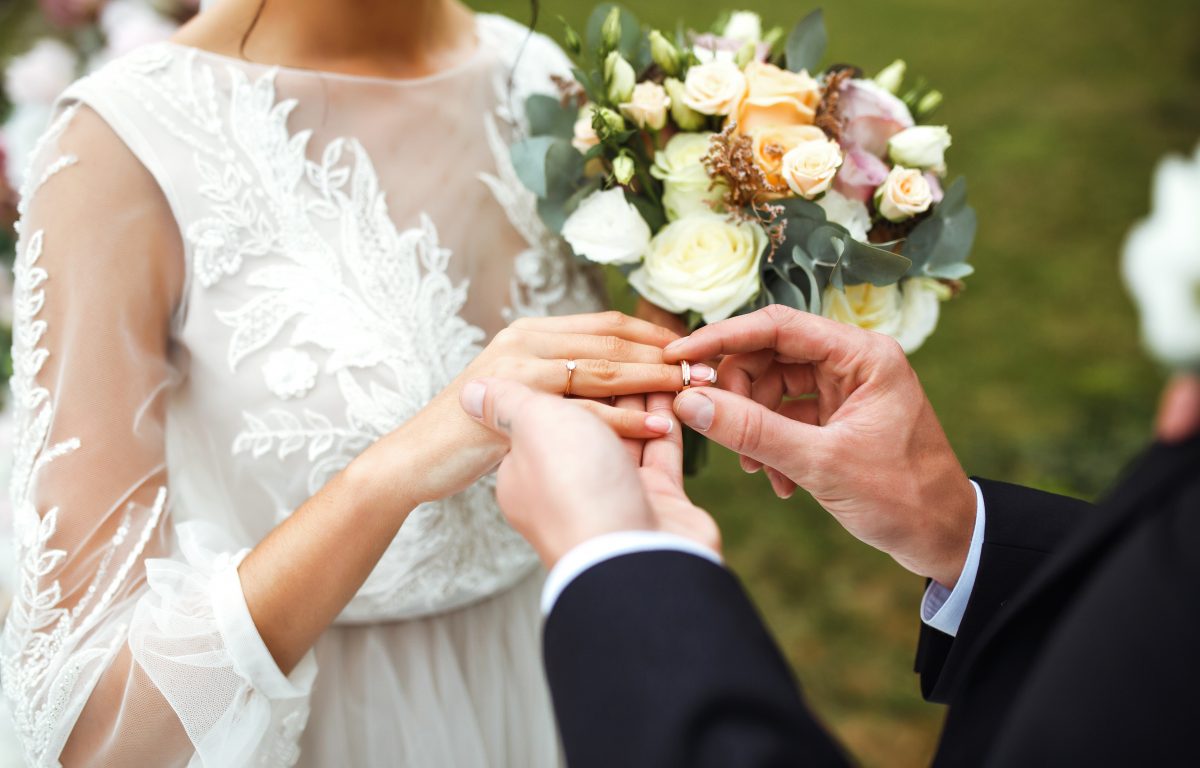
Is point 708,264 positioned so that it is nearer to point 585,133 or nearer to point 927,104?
point 585,133

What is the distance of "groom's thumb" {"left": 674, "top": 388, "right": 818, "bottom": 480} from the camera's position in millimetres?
1285

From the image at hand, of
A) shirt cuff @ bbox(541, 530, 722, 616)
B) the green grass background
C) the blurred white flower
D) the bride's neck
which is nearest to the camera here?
shirt cuff @ bbox(541, 530, 722, 616)

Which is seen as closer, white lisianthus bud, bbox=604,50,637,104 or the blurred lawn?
white lisianthus bud, bbox=604,50,637,104

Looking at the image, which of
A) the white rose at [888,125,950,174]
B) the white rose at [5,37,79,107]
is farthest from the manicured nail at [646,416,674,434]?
the white rose at [5,37,79,107]

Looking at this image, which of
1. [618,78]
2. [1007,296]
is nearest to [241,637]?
[618,78]

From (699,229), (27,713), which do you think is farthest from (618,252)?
(27,713)

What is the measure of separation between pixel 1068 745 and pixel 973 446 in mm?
3787

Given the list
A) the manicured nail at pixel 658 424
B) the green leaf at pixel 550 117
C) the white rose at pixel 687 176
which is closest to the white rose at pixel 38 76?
the green leaf at pixel 550 117

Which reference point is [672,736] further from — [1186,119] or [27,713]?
[1186,119]

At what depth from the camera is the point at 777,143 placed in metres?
1.42

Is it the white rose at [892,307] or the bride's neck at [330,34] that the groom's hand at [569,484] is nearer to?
the white rose at [892,307]

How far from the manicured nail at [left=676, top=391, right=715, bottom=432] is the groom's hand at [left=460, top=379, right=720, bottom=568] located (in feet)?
0.49

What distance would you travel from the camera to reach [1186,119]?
6781 mm

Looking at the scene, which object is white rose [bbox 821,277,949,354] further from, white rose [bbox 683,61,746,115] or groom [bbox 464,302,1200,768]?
white rose [bbox 683,61,746,115]
